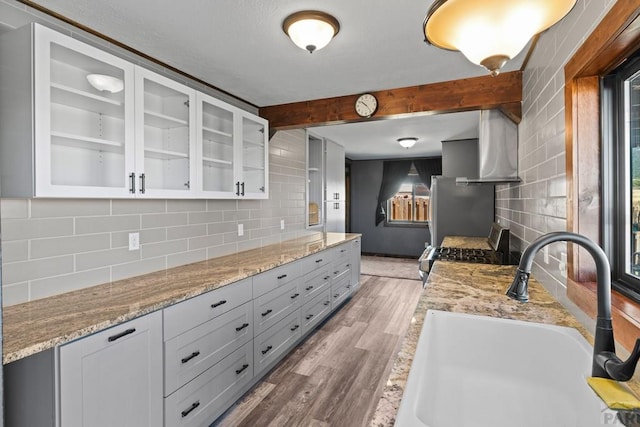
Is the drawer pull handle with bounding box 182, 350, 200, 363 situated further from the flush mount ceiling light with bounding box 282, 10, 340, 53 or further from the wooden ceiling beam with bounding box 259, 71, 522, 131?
the wooden ceiling beam with bounding box 259, 71, 522, 131

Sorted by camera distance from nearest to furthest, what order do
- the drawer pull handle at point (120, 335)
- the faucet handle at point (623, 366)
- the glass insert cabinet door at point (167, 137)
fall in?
the faucet handle at point (623, 366), the drawer pull handle at point (120, 335), the glass insert cabinet door at point (167, 137)

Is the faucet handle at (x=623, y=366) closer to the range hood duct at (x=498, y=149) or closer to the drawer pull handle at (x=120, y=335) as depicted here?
the drawer pull handle at (x=120, y=335)

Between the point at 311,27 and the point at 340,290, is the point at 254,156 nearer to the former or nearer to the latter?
the point at 311,27

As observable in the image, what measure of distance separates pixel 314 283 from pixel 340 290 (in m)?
0.81

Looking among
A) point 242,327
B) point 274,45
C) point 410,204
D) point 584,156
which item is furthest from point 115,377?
point 410,204

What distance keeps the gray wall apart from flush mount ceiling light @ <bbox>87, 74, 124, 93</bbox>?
2.16 m

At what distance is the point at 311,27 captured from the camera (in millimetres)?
1767

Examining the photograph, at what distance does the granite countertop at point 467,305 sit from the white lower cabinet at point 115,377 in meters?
1.19

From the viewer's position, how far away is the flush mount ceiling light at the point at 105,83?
5.71 feet

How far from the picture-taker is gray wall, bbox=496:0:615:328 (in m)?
1.34

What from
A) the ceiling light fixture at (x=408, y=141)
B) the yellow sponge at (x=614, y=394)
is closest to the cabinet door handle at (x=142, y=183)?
the yellow sponge at (x=614, y=394)

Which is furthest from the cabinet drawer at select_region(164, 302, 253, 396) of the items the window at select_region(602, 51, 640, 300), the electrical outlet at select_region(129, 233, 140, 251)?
the window at select_region(602, 51, 640, 300)

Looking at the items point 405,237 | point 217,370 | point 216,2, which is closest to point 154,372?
point 217,370

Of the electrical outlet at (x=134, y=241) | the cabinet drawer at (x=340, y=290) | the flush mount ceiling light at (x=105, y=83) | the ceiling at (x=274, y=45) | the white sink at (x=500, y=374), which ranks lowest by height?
the cabinet drawer at (x=340, y=290)
